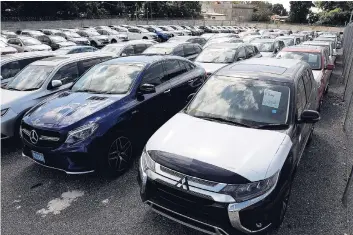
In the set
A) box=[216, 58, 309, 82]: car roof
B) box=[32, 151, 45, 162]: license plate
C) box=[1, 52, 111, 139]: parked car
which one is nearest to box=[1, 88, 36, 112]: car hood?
box=[1, 52, 111, 139]: parked car

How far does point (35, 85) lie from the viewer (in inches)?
240

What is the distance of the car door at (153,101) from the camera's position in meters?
4.83

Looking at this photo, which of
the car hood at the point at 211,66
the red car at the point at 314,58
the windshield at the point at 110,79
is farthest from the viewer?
the car hood at the point at 211,66

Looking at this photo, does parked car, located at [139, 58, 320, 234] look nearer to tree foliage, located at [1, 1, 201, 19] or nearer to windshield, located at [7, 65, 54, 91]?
windshield, located at [7, 65, 54, 91]

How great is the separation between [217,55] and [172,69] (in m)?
3.69

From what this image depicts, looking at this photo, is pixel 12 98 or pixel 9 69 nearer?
pixel 12 98

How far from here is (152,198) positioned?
306 cm

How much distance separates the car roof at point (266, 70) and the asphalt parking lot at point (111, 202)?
64.2 inches

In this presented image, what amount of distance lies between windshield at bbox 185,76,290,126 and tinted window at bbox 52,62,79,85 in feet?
12.4

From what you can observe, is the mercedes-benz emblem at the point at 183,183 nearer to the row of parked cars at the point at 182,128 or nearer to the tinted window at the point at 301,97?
the row of parked cars at the point at 182,128

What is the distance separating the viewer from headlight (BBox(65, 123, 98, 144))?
3.97 metres

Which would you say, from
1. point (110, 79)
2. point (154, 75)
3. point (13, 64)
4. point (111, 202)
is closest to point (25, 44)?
point (13, 64)

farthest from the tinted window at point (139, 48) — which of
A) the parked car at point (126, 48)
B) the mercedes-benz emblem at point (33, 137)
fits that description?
the mercedes-benz emblem at point (33, 137)

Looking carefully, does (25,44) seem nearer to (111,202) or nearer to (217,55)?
(217,55)
